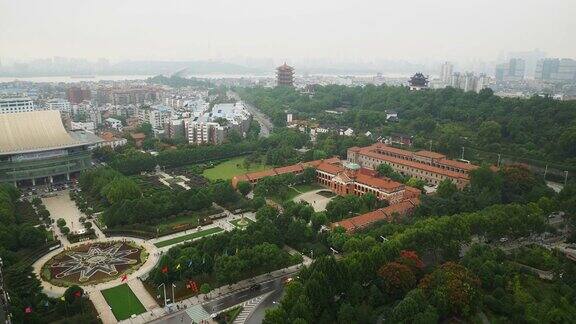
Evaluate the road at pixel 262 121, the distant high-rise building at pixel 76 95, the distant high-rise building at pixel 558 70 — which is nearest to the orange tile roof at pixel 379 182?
the road at pixel 262 121

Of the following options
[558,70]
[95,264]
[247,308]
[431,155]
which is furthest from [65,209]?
[558,70]

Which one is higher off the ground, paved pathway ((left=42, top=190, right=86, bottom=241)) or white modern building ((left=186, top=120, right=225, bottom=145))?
white modern building ((left=186, top=120, right=225, bottom=145))

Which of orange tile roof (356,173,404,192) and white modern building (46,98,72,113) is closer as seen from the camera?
orange tile roof (356,173,404,192)

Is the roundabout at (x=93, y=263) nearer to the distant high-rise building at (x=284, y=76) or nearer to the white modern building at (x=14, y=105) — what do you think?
the white modern building at (x=14, y=105)

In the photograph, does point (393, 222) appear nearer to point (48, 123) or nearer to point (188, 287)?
point (188, 287)

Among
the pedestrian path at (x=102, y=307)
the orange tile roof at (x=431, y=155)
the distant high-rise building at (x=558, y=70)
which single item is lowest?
the pedestrian path at (x=102, y=307)

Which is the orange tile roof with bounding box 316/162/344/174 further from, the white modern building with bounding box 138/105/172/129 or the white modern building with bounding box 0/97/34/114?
the white modern building with bounding box 0/97/34/114

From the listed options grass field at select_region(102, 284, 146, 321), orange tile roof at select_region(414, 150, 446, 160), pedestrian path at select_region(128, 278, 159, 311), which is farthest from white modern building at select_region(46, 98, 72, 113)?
grass field at select_region(102, 284, 146, 321)
